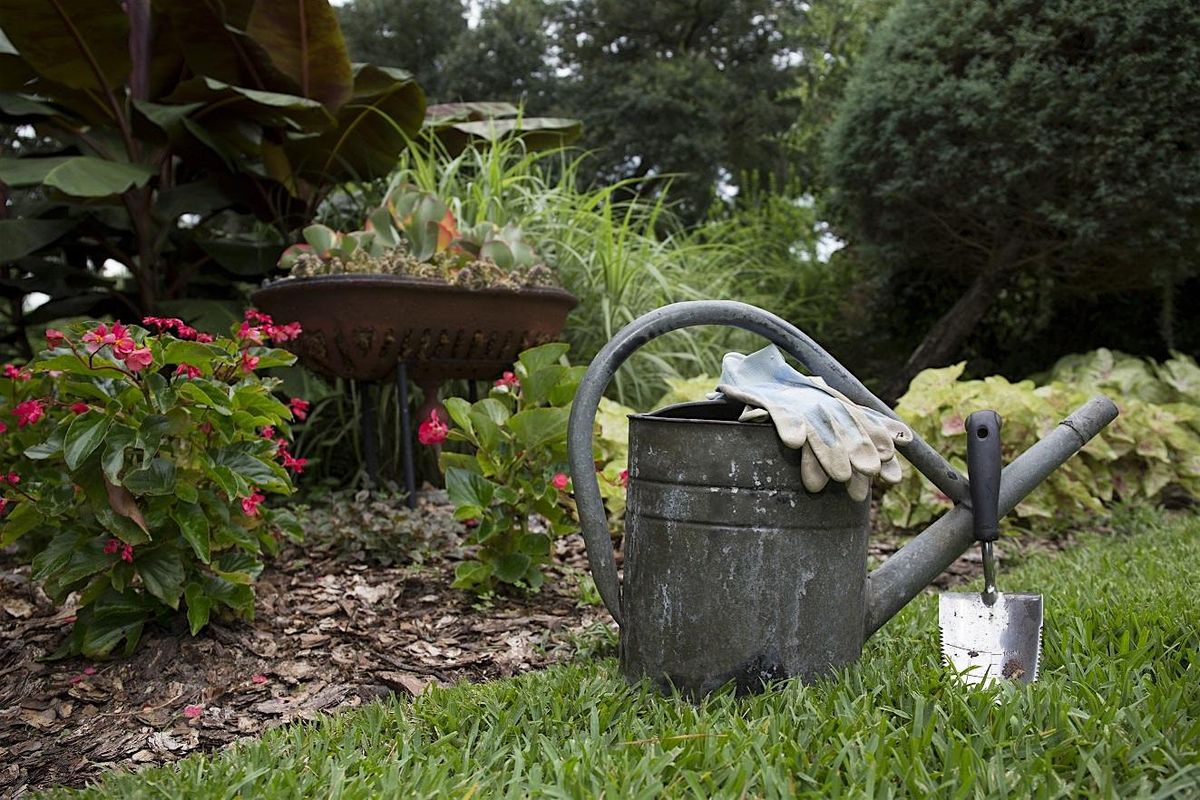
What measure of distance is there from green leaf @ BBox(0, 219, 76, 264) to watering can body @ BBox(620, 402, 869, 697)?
369 centimetres

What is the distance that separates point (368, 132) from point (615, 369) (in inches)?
123

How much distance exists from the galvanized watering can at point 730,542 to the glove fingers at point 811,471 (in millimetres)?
34

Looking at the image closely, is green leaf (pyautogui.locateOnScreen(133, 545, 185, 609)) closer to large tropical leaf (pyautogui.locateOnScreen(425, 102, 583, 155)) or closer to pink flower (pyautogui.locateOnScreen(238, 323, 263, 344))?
pink flower (pyautogui.locateOnScreen(238, 323, 263, 344))

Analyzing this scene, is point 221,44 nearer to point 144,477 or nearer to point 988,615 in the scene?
→ point 144,477

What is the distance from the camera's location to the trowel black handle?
171 centimetres

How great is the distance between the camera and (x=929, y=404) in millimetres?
3947

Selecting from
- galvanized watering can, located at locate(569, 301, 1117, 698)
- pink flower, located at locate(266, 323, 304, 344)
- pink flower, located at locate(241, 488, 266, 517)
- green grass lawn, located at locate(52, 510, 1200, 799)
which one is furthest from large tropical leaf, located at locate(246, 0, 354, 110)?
green grass lawn, located at locate(52, 510, 1200, 799)

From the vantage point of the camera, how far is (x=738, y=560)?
65.9 inches

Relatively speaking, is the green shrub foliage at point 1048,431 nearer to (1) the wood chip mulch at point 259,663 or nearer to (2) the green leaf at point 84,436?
(1) the wood chip mulch at point 259,663

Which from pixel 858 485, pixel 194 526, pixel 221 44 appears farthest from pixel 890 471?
pixel 221 44

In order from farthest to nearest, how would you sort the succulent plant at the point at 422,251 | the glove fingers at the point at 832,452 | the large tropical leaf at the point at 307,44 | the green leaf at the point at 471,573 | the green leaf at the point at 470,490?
1. the large tropical leaf at the point at 307,44
2. the succulent plant at the point at 422,251
3. the green leaf at the point at 471,573
4. the green leaf at the point at 470,490
5. the glove fingers at the point at 832,452

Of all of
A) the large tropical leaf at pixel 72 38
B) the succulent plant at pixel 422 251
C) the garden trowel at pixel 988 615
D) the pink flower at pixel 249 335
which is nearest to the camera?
the garden trowel at pixel 988 615

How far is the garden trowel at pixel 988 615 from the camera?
172 cm

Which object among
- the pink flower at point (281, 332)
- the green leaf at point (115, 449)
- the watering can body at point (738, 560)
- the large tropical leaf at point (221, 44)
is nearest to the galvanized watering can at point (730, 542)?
the watering can body at point (738, 560)
